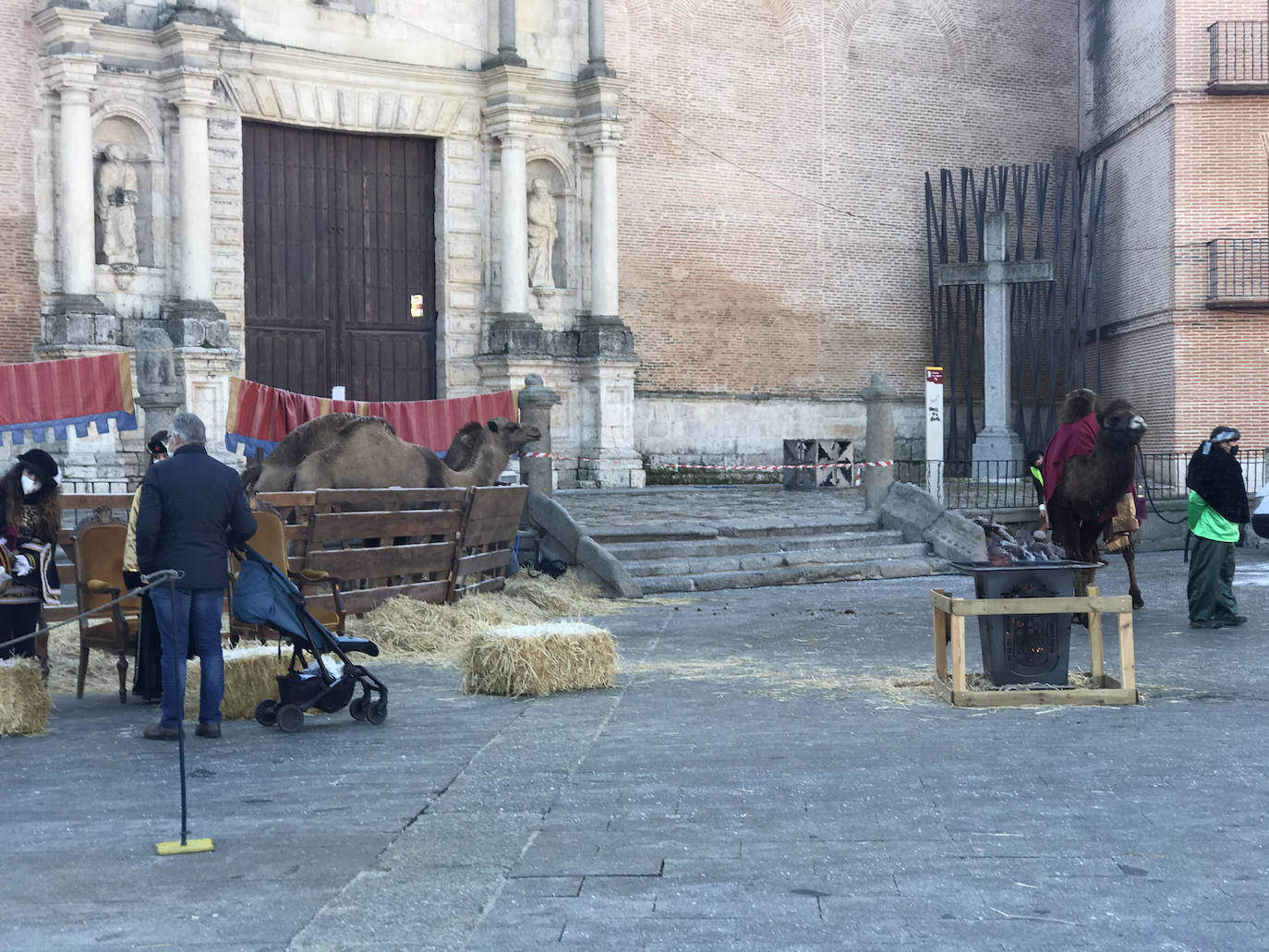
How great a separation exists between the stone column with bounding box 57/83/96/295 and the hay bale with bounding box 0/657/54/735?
44.4 feet

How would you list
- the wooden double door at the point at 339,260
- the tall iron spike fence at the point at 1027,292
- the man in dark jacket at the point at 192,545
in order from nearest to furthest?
the man in dark jacket at the point at 192,545 < the wooden double door at the point at 339,260 < the tall iron spike fence at the point at 1027,292

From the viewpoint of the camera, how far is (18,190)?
21.1 m

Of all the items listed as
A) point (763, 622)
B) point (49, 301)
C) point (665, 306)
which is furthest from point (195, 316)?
point (763, 622)

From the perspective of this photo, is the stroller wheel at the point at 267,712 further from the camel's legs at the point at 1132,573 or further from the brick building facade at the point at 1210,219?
the brick building facade at the point at 1210,219

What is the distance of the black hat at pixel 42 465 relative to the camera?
9617mm

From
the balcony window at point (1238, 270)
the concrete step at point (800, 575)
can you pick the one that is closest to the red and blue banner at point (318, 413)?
the concrete step at point (800, 575)

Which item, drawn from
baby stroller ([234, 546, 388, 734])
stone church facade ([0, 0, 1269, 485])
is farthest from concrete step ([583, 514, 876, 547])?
baby stroller ([234, 546, 388, 734])

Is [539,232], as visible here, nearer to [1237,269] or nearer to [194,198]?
[194,198]

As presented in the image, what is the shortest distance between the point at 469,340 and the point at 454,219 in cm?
183

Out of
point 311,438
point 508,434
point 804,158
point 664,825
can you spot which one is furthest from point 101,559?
point 804,158

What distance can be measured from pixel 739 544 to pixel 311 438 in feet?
20.4

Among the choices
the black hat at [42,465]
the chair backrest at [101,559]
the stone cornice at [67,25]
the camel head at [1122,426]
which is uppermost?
the stone cornice at [67,25]

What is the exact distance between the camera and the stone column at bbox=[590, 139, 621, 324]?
25.0 m

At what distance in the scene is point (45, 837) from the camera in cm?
616
